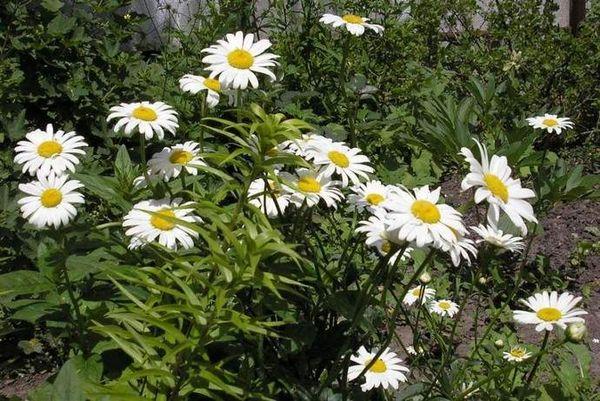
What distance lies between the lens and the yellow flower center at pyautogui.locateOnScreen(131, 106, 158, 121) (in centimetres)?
201

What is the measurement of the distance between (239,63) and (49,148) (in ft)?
1.57

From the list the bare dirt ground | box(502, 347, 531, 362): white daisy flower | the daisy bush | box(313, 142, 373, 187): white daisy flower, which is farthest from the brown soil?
box(313, 142, 373, 187): white daisy flower

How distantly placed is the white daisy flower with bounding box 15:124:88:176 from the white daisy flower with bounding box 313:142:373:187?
1.77 ft

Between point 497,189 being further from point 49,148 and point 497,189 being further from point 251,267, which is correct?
point 49,148

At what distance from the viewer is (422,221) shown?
1.54 m

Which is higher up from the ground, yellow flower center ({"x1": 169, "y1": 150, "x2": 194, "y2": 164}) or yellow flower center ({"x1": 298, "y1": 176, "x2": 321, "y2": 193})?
yellow flower center ({"x1": 169, "y1": 150, "x2": 194, "y2": 164})

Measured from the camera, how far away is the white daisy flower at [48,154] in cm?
191

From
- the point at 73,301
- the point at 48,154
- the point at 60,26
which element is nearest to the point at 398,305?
the point at 73,301

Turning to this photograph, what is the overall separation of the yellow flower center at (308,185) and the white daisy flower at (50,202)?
0.46 meters

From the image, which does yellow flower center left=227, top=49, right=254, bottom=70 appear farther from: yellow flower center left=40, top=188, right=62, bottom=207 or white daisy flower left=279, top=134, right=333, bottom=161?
yellow flower center left=40, top=188, right=62, bottom=207

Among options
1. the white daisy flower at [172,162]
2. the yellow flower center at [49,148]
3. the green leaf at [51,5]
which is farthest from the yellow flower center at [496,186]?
the green leaf at [51,5]

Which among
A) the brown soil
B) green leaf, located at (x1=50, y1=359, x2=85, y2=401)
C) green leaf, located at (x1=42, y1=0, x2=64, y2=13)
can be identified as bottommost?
green leaf, located at (x1=50, y1=359, x2=85, y2=401)

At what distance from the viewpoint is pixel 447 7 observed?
15.4ft

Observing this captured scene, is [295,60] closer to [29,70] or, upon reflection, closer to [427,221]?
[29,70]
